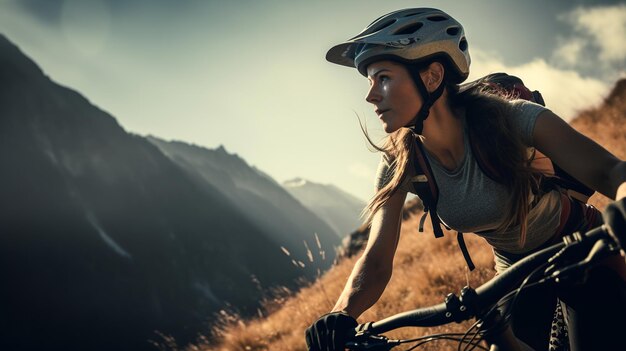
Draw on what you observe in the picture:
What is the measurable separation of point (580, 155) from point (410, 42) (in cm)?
122

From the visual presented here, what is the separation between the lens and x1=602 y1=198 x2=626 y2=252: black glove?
3.93 feet

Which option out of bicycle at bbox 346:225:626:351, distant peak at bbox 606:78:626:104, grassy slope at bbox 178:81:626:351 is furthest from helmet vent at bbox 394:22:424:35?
distant peak at bbox 606:78:626:104

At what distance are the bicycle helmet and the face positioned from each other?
0.05 m

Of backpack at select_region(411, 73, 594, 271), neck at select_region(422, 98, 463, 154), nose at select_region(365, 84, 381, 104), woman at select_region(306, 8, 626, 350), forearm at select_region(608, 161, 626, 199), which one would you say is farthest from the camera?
neck at select_region(422, 98, 463, 154)

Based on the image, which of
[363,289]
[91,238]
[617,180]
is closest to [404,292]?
[363,289]

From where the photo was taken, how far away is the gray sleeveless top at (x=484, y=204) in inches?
89.5

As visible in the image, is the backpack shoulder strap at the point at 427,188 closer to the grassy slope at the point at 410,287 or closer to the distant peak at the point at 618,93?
the grassy slope at the point at 410,287

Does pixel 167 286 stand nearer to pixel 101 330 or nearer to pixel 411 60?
pixel 101 330

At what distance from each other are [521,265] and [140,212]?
93298mm

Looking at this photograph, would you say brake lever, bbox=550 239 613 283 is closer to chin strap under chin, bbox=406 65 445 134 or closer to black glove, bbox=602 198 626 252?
black glove, bbox=602 198 626 252

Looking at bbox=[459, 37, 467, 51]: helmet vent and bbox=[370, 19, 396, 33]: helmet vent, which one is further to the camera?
bbox=[459, 37, 467, 51]: helmet vent

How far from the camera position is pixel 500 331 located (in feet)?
5.18

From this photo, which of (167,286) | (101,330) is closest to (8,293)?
(101,330)

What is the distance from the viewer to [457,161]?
99.6 inches
